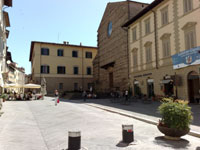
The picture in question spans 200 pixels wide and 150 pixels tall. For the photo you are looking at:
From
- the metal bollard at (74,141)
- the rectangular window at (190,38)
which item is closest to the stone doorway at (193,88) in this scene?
the rectangular window at (190,38)

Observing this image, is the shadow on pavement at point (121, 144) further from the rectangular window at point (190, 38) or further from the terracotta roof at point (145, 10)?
the terracotta roof at point (145, 10)

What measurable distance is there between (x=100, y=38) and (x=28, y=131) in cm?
3297

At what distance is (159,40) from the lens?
70.1 ft

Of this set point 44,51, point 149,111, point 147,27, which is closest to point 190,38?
point 147,27

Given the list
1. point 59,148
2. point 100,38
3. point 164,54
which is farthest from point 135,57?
point 59,148

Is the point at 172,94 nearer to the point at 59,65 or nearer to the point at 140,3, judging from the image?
the point at 140,3

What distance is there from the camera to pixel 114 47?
3266 cm

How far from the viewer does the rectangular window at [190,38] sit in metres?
16.6

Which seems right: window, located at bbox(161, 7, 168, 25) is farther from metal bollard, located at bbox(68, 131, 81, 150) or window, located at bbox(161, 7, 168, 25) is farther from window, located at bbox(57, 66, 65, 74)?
window, located at bbox(57, 66, 65, 74)

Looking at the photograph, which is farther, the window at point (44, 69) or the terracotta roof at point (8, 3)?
the window at point (44, 69)

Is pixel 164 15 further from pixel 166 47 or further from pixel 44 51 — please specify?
pixel 44 51

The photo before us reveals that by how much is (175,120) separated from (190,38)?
12768 mm

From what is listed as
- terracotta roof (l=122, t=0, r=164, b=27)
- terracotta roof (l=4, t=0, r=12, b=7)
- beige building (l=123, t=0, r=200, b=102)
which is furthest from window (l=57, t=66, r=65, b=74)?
beige building (l=123, t=0, r=200, b=102)

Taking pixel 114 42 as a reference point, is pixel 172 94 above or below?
below
